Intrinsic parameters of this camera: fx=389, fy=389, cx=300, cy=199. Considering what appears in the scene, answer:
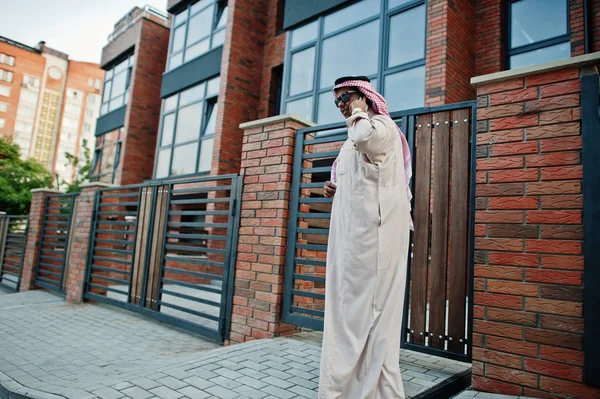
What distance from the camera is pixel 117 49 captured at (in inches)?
691

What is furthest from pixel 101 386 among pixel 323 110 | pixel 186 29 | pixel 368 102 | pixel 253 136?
pixel 186 29

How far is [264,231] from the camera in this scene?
13.8ft

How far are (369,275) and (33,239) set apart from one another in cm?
977

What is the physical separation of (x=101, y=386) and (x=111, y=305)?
4.35 meters

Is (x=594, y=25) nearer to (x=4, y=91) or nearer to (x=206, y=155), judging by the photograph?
(x=206, y=155)

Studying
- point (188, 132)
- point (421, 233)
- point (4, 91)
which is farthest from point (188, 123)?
point (4, 91)

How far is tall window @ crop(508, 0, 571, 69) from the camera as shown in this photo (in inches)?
295

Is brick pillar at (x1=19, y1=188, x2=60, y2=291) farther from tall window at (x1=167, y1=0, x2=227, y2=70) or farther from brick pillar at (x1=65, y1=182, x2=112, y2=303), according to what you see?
tall window at (x1=167, y1=0, x2=227, y2=70)

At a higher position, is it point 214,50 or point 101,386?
point 214,50

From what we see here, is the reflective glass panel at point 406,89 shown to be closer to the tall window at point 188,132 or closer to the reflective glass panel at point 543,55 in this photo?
the reflective glass panel at point 543,55

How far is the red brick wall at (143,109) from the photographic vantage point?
50.6 feet

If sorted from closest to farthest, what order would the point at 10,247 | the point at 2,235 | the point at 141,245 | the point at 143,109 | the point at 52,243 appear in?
the point at 141,245
the point at 52,243
the point at 10,247
the point at 2,235
the point at 143,109

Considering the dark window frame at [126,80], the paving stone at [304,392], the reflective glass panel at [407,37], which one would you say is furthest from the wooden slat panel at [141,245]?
the dark window frame at [126,80]

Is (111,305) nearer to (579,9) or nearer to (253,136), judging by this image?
(253,136)
